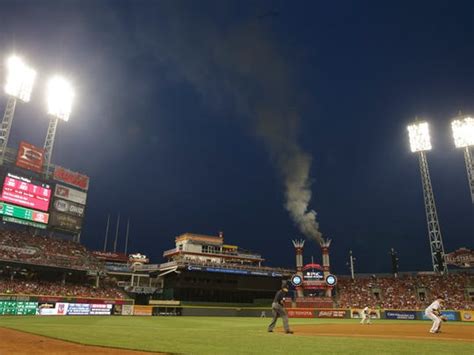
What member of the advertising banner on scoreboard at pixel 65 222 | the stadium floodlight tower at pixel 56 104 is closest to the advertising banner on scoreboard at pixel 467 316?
the advertising banner on scoreboard at pixel 65 222

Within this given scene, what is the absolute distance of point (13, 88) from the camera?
165 feet

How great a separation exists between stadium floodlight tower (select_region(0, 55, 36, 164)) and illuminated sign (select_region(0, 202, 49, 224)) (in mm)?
7096

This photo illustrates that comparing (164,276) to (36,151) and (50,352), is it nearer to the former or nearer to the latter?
(36,151)

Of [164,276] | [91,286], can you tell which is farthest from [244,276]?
[91,286]

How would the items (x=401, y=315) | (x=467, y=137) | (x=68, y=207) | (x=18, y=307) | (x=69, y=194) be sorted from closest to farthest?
(x=18, y=307) → (x=401, y=315) → (x=467, y=137) → (x=68, y=207) → (x=69, y=194)

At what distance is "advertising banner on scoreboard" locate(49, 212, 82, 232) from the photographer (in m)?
53.8

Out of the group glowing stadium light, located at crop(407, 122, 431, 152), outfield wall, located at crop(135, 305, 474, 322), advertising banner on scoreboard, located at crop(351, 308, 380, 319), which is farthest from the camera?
glowing stadium light, located at crop(407, 122, 431, 152)

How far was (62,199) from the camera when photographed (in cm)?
5541

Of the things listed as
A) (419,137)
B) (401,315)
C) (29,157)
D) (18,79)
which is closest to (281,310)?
(401,315)

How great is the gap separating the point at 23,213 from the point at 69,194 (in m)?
8.00

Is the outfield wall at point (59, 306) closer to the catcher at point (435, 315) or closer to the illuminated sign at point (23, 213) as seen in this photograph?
the illuminated sign at point (23, 213)

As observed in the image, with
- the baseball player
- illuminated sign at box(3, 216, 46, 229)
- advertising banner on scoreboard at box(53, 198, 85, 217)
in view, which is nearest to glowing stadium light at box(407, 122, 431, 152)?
the baseball player

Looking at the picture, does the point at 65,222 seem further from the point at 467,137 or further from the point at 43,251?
the point at 467,137

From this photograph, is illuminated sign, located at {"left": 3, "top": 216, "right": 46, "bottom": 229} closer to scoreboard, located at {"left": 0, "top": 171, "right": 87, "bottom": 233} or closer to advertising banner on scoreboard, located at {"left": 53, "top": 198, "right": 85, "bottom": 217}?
scoreboard, located at {"left": 0, "top": 171, "right": 87, "bottom": 233}
